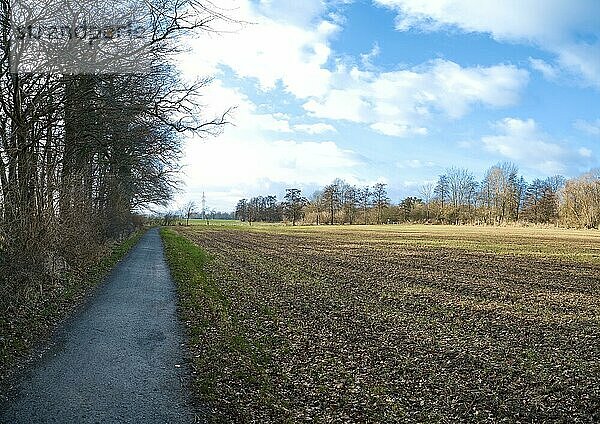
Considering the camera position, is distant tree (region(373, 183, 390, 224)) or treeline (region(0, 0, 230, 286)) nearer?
treeline (region(0, 0, 230, 286))

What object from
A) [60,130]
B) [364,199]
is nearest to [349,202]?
[364,199]

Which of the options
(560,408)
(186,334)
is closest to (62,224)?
(186,334)

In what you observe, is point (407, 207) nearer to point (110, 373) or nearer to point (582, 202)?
point (582, 202)

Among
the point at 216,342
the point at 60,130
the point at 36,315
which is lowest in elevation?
the point at 216,342

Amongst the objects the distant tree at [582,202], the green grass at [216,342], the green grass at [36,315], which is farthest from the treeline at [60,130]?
the distant tree at [582,202]

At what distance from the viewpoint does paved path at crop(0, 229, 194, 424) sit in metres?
5.20

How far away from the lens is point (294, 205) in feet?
388

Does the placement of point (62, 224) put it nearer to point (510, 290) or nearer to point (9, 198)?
point (9, 198)

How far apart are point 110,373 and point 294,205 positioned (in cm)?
11177

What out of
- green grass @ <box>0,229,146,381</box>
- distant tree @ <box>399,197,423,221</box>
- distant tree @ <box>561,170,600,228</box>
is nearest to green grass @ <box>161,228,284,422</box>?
green grass @ <box>0,229,146,381</box>

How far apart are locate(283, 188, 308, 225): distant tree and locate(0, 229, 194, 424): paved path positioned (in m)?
106

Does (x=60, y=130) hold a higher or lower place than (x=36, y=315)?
higher

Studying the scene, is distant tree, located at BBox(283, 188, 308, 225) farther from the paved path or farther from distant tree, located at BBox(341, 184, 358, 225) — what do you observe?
the paved path

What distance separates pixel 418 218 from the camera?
102375 millimetres
